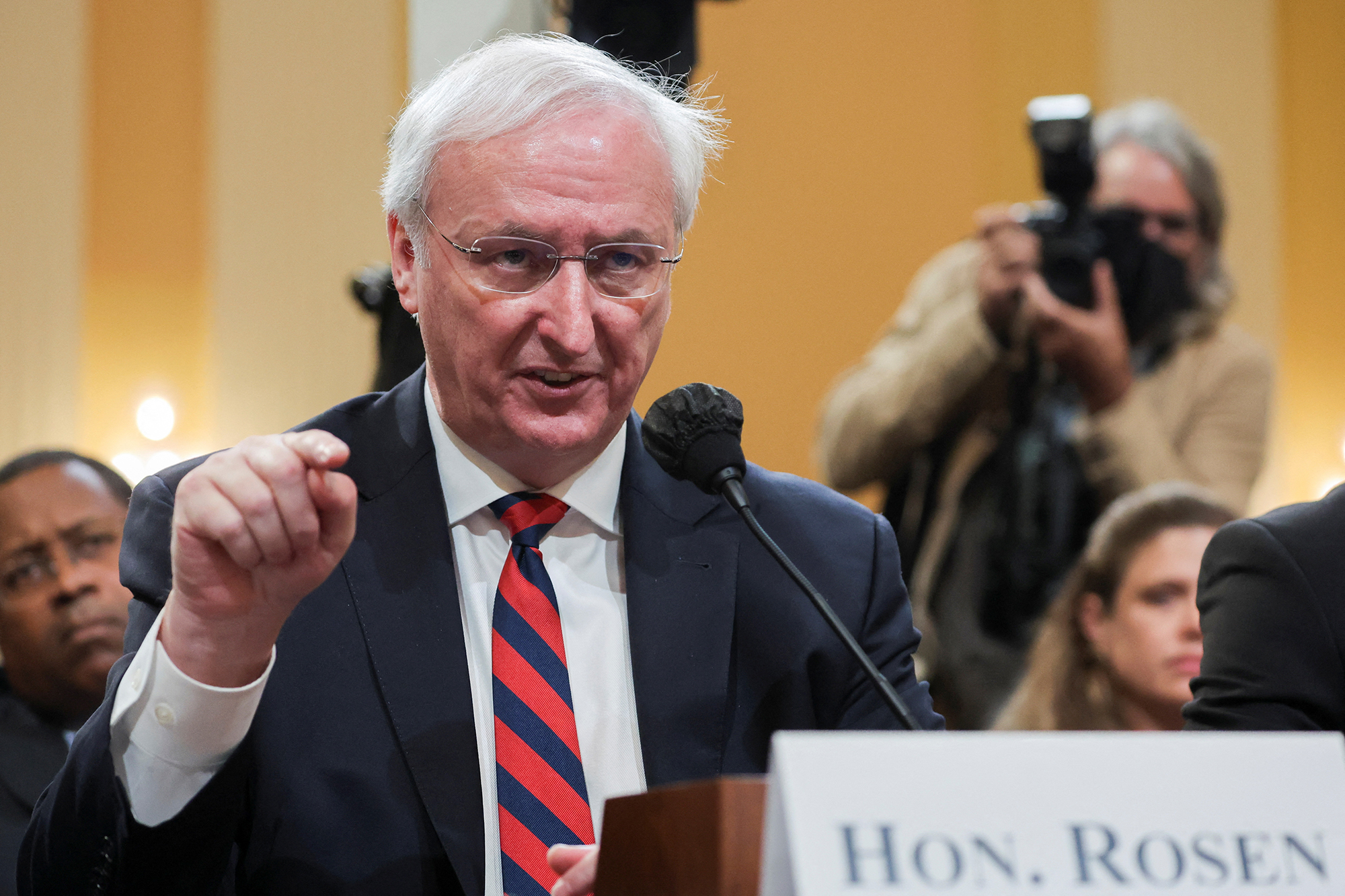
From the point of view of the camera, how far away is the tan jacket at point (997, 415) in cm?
305

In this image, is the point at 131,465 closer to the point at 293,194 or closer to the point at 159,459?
the point at 159,459

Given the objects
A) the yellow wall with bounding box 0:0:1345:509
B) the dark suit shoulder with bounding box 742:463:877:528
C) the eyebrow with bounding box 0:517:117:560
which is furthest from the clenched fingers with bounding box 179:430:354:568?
the yellow wall with bounding box 0:0:1345:509

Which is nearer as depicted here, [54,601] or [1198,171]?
[54,601]

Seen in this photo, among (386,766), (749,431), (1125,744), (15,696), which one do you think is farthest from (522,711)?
(749,431)

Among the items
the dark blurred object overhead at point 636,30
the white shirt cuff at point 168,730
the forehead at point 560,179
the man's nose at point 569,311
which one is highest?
the dark blurred object overhead at point 636,30

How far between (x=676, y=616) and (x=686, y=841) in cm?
52

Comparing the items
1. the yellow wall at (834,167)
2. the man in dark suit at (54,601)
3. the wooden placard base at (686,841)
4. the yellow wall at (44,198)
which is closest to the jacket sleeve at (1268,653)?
the wooden placard base at (686,841)

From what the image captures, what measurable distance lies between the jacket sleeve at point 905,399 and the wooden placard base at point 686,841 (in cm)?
218

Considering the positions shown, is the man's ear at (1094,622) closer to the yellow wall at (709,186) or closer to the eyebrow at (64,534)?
the eyebrow at (64,534)

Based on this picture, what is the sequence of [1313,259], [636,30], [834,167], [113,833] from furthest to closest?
[1313,259] < [834,167] < [636,30] < [113,833]

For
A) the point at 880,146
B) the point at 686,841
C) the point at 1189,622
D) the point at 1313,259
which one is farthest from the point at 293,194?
the point at 686,841

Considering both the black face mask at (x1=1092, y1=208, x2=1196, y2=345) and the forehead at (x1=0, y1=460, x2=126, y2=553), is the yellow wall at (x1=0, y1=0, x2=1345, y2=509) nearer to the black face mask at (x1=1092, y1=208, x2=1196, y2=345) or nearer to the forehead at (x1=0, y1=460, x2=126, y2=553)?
the black face mask at (x1=1092, y1=208, x2=1196, y2=345)

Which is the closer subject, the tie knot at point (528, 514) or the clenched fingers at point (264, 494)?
the clenched fingers at point (264, 494)

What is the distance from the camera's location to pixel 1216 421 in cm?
315
